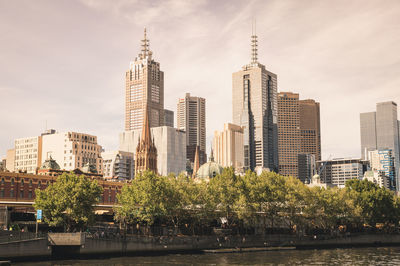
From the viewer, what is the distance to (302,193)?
143 meters

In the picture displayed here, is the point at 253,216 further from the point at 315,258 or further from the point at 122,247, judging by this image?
the point at 122,247

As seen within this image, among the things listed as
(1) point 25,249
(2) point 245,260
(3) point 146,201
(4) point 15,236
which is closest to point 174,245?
(3) point 146,201

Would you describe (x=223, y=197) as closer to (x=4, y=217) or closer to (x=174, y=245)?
(x=174, y=245)

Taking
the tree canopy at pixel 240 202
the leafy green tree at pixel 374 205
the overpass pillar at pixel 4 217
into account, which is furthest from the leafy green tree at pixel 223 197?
the overpass pillar at pixel 4 217

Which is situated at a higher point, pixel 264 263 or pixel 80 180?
pixel 80 180

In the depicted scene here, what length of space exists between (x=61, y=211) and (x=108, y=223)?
78.4ft

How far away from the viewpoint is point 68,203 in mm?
108062

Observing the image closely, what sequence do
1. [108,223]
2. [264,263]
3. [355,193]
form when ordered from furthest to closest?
[355,193] → [108,223] → [264,263]

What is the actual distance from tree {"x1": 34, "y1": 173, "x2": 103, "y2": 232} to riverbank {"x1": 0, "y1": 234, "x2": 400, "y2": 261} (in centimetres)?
828

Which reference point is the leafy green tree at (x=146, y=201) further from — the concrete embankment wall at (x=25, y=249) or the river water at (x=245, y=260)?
the concrete embankment wall at (x=25, y=249)

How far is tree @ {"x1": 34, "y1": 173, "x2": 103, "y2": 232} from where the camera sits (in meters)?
108

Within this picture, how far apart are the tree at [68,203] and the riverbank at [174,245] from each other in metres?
8.28

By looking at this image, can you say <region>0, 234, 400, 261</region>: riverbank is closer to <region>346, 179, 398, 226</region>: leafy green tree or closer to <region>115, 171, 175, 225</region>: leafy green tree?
<region>115, 171, 175, 225</region>: leafy green tree

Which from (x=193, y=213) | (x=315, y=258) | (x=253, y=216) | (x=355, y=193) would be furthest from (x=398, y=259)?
(x=355, y=193)
